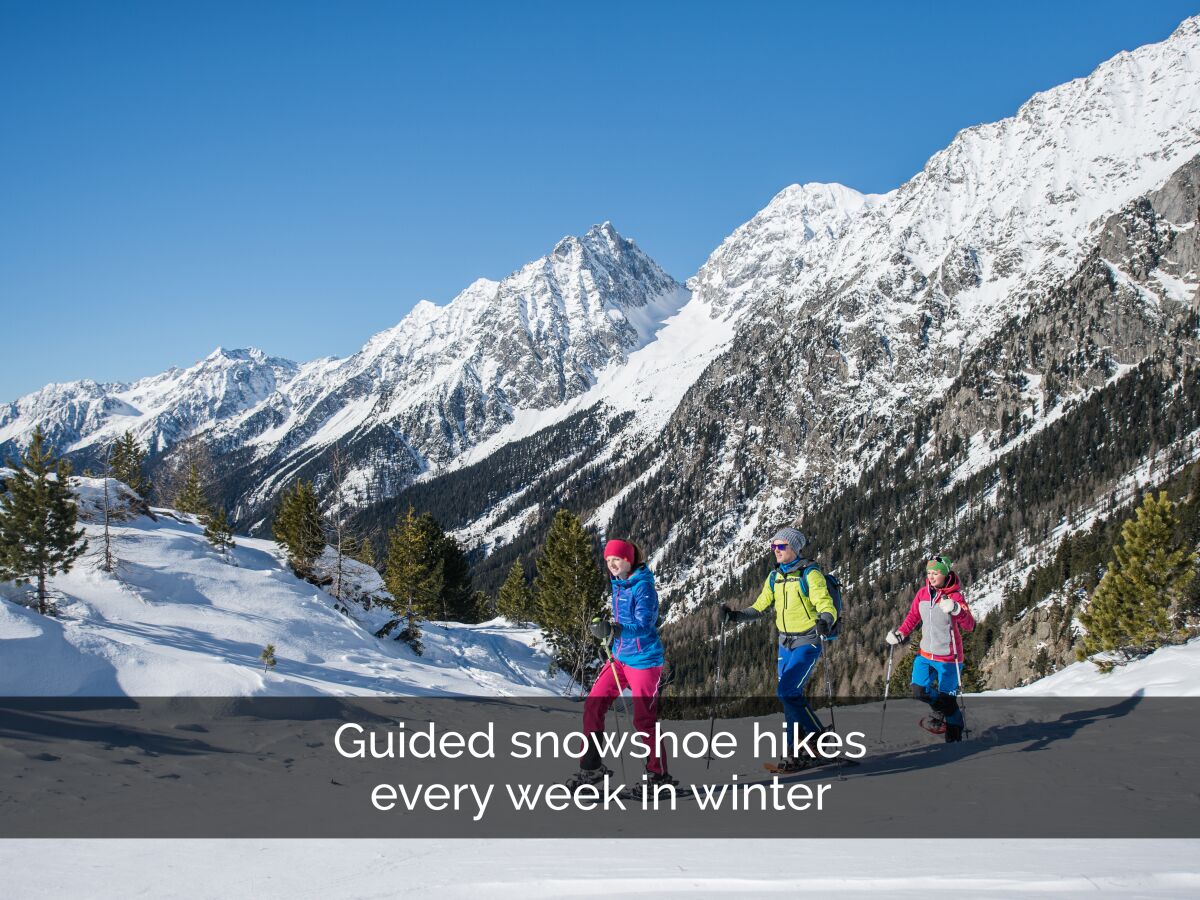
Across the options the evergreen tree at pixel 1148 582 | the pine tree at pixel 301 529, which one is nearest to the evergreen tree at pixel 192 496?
the pine tree at pixel 301 529

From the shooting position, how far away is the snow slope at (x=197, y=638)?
1165 cm

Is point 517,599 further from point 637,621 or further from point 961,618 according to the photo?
point 637,621

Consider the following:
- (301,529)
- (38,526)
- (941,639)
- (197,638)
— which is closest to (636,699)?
(941,639)

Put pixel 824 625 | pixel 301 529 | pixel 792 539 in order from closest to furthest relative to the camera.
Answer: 1. pixel 824 625
2. pixel 792 539
3. pixel 301 529

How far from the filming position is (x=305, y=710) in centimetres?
1188

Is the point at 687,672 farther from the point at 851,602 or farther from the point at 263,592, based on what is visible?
the point at 263,592

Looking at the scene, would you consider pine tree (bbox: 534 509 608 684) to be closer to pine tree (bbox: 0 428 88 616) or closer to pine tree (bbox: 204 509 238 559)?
pine tree (bbox: 204 509 238 559)

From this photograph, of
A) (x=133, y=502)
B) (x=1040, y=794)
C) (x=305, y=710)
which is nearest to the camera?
(x=1040, y=794)

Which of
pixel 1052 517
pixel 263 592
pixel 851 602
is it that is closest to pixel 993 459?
pixel 1052 517

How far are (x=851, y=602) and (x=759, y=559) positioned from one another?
38.5 metres

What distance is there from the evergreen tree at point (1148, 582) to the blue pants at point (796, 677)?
18.4m

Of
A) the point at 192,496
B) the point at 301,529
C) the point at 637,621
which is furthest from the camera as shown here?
the point at 192,496

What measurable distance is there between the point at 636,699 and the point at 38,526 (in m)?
17.9

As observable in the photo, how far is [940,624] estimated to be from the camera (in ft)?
32.9
